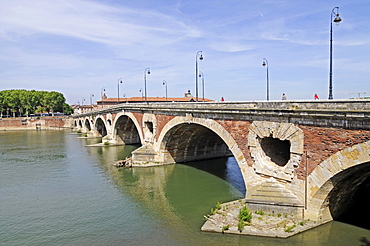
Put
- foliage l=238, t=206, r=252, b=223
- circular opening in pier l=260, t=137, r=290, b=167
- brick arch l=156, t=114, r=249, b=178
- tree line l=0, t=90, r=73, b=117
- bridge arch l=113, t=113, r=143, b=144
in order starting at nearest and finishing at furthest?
foliage l=238, t=206, r=252, b=223
circular opening in pier l=260, t=137, r=290, b=167
brick arch l=156, t=114, r=249, b=178
bridge arch l=113, t=113, r=143, b=144
tree line l=0, t=90, r=73, b=117

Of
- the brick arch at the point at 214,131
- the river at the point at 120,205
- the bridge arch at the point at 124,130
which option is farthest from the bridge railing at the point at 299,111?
the bridge arch at the point at 124,130

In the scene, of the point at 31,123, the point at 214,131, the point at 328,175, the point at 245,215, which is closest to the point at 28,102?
the point at 31,123

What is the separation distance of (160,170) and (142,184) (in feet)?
13.0

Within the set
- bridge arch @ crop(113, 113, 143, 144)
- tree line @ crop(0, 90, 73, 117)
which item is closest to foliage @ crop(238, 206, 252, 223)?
bridge arch @ crop(113, 113, 143, 144)

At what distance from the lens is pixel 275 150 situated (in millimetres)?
15570

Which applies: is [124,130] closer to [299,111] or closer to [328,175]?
[299,111]

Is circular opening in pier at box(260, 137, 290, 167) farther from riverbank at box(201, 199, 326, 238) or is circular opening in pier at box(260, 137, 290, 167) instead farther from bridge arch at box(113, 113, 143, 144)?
bridge arch at box(113, 113, 143, 144)

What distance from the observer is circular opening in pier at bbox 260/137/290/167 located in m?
15.3

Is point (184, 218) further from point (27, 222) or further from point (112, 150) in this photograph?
point (112, 150)

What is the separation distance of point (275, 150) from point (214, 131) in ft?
15.1

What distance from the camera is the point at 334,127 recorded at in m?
11.7

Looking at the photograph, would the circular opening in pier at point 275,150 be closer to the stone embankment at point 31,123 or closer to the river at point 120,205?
the river at point 120,205

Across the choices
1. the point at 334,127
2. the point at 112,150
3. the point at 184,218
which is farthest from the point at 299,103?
the point at 112,150

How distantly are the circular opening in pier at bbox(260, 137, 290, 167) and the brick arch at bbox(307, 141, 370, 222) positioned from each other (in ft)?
8.74
